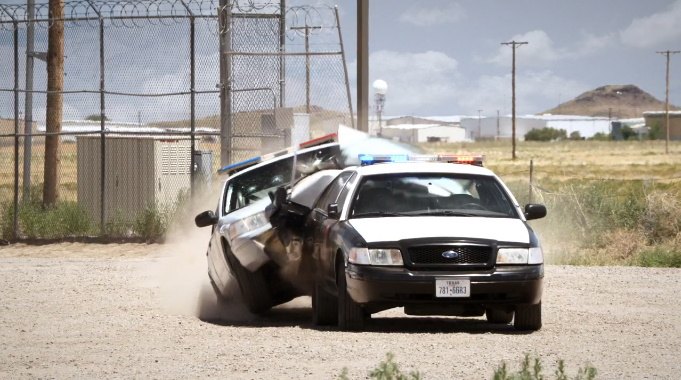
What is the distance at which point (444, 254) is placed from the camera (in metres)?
11.4

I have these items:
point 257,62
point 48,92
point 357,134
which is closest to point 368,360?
point 357,134

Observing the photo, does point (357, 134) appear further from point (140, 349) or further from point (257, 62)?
point (257, 62)

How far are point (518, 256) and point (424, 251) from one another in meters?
0.79

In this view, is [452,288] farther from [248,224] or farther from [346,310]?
[248,224]

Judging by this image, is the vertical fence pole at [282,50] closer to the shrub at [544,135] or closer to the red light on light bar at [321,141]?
the red light on light bar at [321,141]

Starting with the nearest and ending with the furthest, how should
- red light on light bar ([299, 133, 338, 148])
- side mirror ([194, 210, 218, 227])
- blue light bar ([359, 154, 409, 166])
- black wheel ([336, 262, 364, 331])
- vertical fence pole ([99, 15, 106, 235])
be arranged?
black wheel ([336, 262, 364, 331]) → blue light bar ([359, 154, 409, 166]) → side mirror ([194, 210, 218, 227]) → red light on light bar ([299, 133, 338, 148]) → vertical fence pole ([99, 15, 106, 235])

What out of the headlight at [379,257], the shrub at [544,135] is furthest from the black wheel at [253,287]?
the shrub at [544,135]

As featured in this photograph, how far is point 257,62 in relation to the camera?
73.3 ft

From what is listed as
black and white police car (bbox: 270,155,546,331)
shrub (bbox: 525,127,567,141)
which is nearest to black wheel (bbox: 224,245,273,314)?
black and white police car (bbox: 270,155,546,331)

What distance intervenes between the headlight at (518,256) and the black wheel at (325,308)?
1.64 meters

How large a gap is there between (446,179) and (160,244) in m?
11.1

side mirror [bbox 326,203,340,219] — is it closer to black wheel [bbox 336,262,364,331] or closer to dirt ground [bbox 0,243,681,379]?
black wheel [bbox 336,262,364,331]

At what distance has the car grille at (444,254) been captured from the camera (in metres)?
11.4

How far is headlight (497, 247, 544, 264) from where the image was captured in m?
11.5
